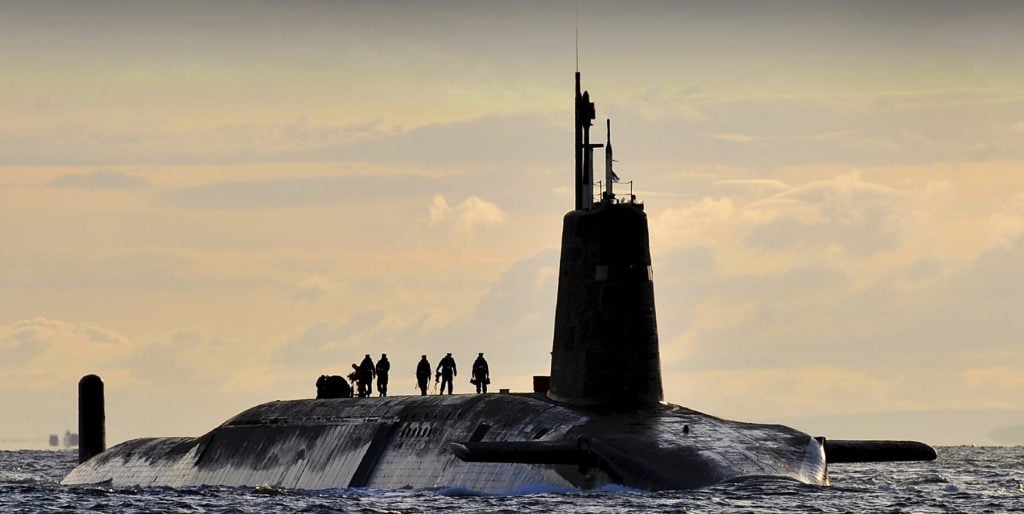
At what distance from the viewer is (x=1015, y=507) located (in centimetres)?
3164

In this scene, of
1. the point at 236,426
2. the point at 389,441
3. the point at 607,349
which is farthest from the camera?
the point at 236,426

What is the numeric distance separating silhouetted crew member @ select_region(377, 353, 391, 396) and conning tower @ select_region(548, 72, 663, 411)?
402 inches

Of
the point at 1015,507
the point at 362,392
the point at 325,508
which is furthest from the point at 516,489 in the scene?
the point at 362,392

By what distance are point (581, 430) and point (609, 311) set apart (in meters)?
3.20

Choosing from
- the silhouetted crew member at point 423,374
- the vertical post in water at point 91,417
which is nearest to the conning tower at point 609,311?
the silhouetted crew member at point 423,374

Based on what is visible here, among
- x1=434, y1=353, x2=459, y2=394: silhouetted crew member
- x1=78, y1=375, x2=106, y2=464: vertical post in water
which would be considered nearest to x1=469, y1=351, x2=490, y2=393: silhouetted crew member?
x1=434, y1=353, x2=459, y2=394: silhouetted crew member

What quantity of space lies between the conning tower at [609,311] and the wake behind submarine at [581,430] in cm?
2

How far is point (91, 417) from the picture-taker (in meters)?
52.3

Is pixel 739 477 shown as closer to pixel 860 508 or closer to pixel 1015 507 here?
pixel 860 508

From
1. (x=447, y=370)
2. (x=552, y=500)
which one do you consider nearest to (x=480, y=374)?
(x=447, y=370)

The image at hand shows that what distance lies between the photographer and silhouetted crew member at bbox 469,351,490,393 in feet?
145

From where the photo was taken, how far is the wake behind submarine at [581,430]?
32.2 metres

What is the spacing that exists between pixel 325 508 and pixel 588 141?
384 inches

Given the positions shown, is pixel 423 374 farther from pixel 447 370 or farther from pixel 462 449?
pixel 462 449
